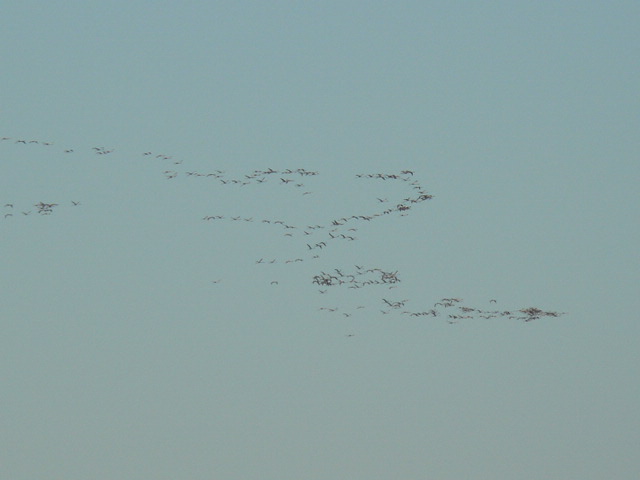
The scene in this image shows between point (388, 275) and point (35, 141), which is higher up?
point (35, 141)

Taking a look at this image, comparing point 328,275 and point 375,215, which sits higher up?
point 375,215

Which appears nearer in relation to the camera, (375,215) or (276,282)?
(276,282)

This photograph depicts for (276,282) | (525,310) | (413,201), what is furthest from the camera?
(413,201)

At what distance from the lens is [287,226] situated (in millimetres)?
59281

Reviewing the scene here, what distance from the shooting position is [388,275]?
186ft

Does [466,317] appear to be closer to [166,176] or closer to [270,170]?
[270,170]

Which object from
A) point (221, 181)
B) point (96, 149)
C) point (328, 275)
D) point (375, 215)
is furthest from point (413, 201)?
point (96, 149)

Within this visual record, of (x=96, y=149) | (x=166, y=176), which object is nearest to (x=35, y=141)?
(x=96, y=149)

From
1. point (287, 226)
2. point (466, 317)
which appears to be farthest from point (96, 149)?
point (466, 317)

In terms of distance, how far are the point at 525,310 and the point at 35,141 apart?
103ft

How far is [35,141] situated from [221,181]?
11509mm

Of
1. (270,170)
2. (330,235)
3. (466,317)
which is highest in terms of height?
(270,170)

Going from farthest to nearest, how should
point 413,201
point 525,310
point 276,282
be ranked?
point 413,201, point 525,310, point 276,282

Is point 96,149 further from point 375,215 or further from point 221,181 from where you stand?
point 375,215
